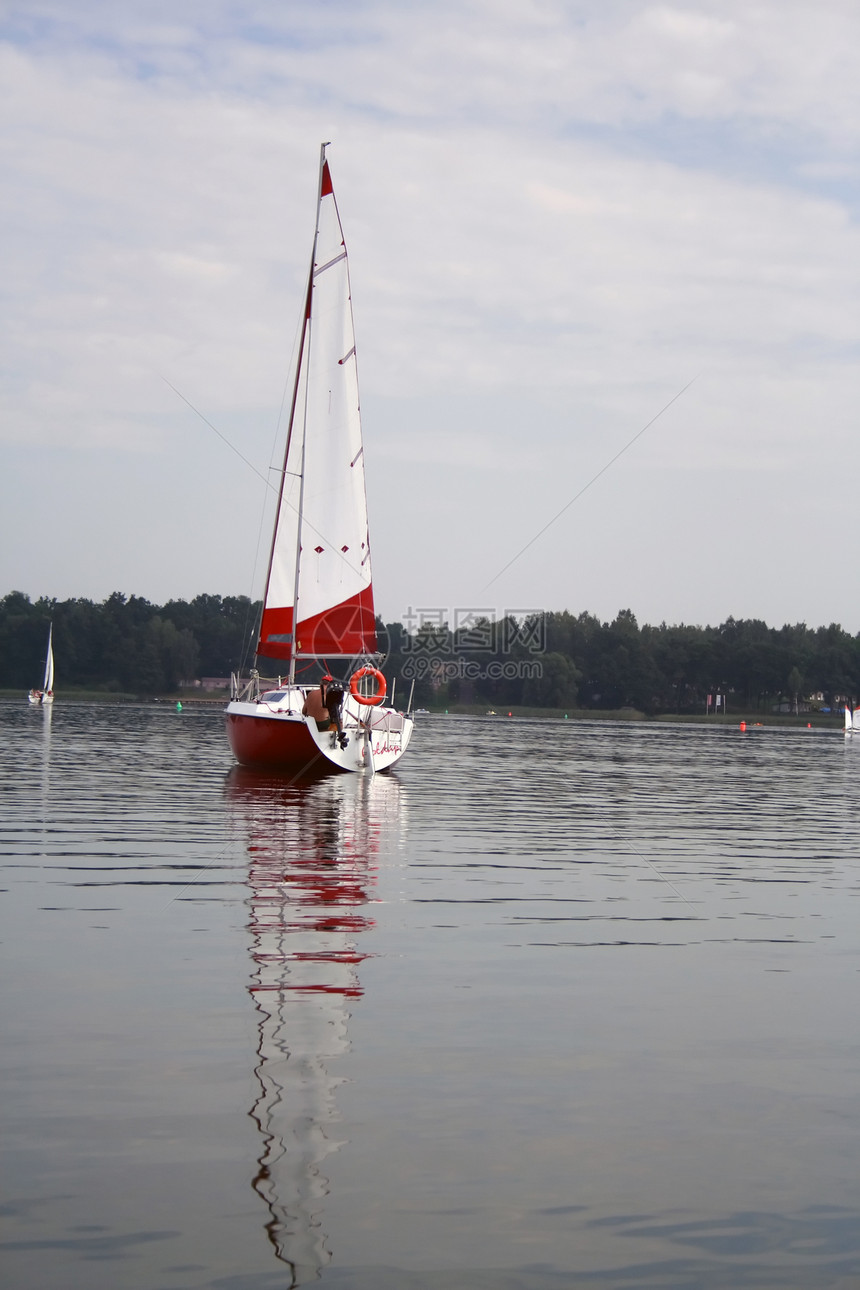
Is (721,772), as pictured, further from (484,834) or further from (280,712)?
(484,834)

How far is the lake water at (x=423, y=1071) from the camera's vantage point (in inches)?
232

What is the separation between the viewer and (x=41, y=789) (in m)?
30.3

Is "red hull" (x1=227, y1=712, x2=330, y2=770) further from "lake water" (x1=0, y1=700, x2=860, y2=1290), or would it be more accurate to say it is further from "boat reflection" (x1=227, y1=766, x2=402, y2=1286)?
"lake water" (x1=0, y1=700, x2=860, y2=1290)

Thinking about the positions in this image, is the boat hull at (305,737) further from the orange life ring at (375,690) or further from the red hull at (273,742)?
the orange life ring at (375,690)

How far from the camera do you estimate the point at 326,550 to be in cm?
4059

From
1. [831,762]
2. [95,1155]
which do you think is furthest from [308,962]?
[831,762]

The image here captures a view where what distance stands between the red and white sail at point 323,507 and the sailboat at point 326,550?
1.2 inches

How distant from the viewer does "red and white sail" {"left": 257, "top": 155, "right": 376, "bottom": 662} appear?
4031 centimetres

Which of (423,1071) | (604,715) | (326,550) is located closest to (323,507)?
(326,550)

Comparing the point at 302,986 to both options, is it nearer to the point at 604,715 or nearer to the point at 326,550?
the point at 326,550

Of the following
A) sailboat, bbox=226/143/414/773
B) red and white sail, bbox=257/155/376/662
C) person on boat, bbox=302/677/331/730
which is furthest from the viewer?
red and white sail, bbox=257/155/376/662

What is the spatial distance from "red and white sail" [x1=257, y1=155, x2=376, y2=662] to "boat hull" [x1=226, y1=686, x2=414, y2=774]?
8.07 feet

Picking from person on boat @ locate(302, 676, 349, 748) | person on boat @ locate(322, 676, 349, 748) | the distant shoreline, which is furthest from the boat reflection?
the distant shoreline

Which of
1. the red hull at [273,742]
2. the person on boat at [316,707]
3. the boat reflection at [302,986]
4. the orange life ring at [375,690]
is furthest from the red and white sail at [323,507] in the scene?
the boat reflection at [302,986]
